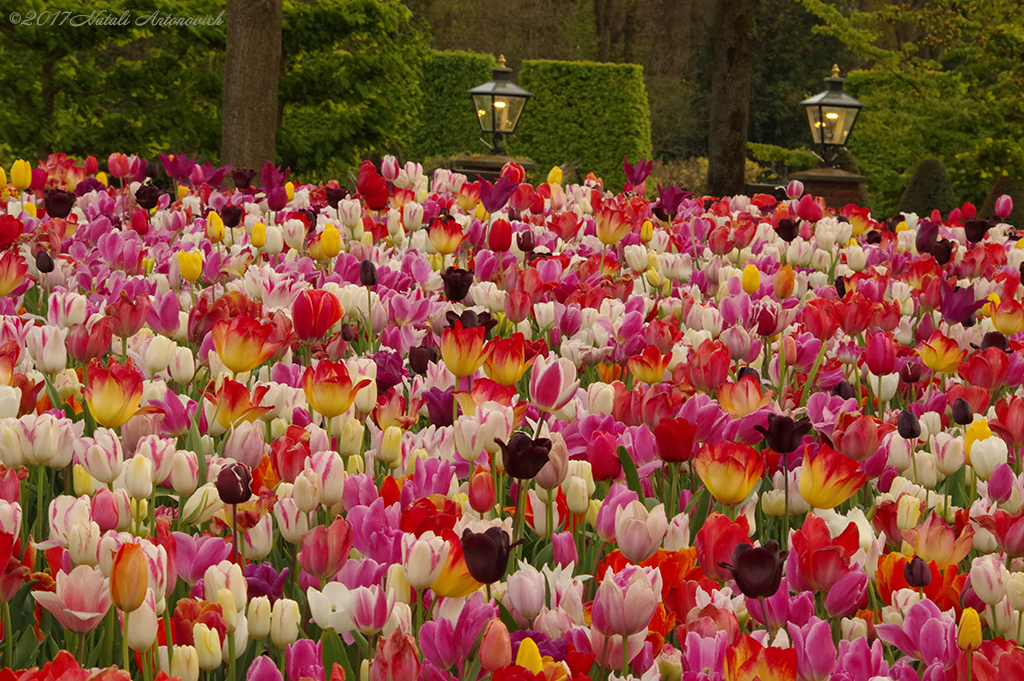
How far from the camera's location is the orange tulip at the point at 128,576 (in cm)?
118

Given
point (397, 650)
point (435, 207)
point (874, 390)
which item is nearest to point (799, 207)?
point (435, 207)

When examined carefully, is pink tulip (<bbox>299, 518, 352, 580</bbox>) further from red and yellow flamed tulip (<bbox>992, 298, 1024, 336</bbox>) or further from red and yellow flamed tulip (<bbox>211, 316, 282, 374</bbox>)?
red and yellow flamed tulip (<bbox>992, 298, 1024, 336</bbox>)

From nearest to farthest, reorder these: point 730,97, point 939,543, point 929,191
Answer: point 939,543 → point 730,97 → point 929,191

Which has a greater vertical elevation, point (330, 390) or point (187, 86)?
point (187, 86)

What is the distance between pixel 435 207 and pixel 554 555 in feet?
12.7

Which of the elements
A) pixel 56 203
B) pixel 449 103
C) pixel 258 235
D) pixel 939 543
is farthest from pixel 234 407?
pixel 449 103

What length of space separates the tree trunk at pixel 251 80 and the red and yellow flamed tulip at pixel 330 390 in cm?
994

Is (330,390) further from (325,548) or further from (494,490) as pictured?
(325,548)

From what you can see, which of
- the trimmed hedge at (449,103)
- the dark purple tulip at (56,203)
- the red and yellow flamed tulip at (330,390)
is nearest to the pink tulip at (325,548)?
the red and yellow flamed tulip at (330,390)

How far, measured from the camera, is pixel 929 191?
17891 millimetres

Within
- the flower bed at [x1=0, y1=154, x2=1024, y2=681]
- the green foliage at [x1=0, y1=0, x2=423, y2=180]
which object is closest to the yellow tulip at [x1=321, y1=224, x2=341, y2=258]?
the flower bed at [x1=0, y1=154, x2=1024, y2=681]

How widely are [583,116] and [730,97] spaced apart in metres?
14.0

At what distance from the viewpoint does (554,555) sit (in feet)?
A: 5.24

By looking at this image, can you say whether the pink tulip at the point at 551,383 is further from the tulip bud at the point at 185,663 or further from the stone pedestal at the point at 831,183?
the stone pedestal at the point at 831,183
